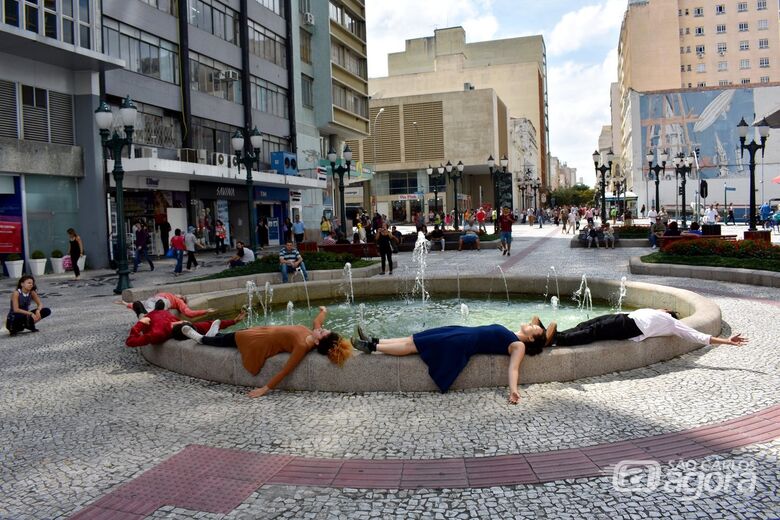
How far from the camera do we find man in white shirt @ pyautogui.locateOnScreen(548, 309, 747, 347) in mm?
7172

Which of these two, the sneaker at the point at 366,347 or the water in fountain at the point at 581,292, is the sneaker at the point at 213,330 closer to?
the sneaker at the point at 366,347

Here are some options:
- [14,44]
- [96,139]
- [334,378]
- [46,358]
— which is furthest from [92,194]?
[334,378]

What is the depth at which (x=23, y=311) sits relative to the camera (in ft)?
35.9

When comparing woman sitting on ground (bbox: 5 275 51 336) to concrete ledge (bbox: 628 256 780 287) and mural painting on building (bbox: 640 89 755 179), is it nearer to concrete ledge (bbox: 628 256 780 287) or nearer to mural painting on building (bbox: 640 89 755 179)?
concrete ledge (bbox: 628 256 780 287)

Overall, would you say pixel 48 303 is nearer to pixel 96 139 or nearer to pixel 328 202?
pixel 96 139

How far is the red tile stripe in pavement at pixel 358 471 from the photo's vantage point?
4.31m

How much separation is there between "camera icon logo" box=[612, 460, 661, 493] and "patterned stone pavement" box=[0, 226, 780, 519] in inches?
2.2

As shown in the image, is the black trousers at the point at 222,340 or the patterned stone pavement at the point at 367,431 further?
the black trousers at the point at 222,340

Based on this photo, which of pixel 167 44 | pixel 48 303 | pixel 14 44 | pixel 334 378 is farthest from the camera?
pixel 167 44

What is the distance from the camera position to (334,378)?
6664mm

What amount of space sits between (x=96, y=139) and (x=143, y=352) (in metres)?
20.0

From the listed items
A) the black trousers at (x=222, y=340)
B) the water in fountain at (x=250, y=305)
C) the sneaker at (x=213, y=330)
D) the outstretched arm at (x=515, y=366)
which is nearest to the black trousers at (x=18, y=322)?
the water in fountain at (x=250, y=305)

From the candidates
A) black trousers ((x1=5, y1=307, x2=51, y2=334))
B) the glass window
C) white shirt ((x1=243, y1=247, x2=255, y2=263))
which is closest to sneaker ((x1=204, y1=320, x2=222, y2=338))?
black trousers ((x1=5, y1=307, x2=51, y2=334))

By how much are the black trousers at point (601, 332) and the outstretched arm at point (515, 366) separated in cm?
83
